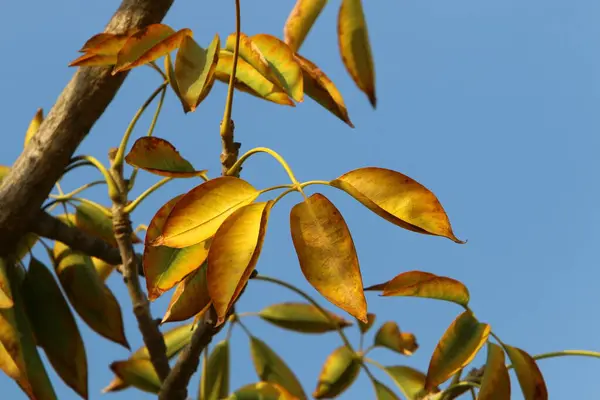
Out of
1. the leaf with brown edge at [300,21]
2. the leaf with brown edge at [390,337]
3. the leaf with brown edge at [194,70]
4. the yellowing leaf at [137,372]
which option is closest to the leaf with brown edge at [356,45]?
the leaf with brown edge at [300,21]

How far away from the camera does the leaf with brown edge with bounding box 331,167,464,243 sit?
3.04 ft

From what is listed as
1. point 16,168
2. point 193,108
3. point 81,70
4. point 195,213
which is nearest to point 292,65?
point 193,108

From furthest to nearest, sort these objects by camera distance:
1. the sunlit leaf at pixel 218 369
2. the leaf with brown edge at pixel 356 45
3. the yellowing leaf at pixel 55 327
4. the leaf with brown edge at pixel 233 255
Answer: the sunlit leaf at pixel 218 369, the yellowing leaf at pixel 55 327, the leaf with brown edge at pixel 356 45, the leaf with brown edge at pixel 233 255

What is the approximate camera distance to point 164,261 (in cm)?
105

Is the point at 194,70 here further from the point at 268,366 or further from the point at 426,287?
the point at 268,366

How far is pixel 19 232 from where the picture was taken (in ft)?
5.19

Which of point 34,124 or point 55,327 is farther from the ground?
point 34,124

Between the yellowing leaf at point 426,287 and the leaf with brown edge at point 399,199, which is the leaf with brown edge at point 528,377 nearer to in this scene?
the yellowing leaf at point 426,287

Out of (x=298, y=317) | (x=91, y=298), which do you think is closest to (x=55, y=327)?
(x=91, y=298)

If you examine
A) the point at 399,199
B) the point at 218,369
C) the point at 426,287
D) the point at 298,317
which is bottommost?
the point at 218,369

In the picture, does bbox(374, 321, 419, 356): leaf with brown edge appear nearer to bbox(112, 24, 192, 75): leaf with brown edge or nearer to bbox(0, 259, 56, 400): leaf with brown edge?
bbox(0, 259, 56, 400): leaf with brown edge

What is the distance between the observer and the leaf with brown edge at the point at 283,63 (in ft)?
3.66

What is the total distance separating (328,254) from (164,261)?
249 millimetres

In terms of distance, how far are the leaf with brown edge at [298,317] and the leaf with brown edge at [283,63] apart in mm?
649
